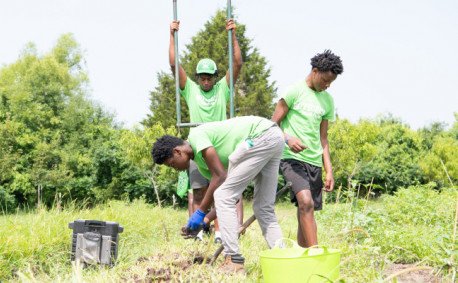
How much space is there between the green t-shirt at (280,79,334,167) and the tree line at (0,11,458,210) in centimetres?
819

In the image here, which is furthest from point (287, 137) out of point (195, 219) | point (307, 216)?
point (195, 219)

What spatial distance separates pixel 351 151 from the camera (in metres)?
12.6

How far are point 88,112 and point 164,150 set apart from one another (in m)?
20.9

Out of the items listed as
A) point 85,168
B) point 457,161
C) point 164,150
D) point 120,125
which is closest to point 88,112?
point 120,125

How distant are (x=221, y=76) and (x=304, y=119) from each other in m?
15.4

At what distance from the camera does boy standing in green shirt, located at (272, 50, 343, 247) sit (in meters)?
3.43

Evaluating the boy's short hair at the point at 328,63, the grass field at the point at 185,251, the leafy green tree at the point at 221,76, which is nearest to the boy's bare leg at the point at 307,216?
the grass field at the point at 185,251

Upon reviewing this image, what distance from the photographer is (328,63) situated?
343 centimetres

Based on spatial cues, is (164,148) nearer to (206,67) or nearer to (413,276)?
(206,67)

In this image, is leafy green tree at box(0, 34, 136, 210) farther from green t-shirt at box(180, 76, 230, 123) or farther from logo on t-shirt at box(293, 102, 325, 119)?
logo on t-shirt at box(293, 102, 325, 119)

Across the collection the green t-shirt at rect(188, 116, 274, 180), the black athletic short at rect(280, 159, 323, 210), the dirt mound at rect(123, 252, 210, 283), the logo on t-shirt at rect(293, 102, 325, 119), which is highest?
the logo on t-shirt at rect(293, 102, 325, 119)

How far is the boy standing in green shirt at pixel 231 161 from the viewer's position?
2875 mm

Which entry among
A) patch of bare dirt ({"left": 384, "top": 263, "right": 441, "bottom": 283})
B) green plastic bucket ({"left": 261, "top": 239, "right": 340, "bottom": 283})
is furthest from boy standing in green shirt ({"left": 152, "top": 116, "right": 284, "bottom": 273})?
patch of bare dirt ({"left": 384, "top": 263, "right": 441, "bottom": 283})

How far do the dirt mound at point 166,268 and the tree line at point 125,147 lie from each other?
8035 millimetres
